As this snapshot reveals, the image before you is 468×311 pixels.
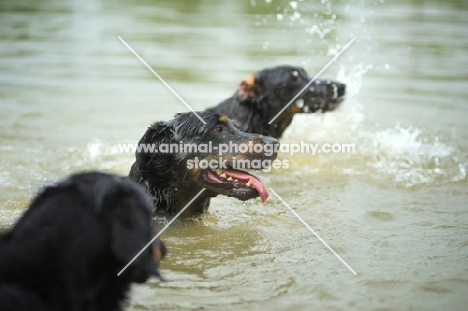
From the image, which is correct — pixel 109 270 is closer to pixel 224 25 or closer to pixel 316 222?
pixel 316 222

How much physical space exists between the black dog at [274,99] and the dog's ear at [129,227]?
5526mm

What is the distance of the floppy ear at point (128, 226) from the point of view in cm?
323

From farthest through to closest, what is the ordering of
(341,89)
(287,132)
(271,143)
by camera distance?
(287,132) < (341,89) < (271,143)

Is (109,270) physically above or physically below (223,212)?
above

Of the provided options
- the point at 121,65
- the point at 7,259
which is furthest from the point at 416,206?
the point at 121,65

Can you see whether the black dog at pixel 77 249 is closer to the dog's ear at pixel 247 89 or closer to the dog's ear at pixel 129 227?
the dog's ear at pixel 129 227

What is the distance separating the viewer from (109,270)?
337cm

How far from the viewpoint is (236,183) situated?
6340mm

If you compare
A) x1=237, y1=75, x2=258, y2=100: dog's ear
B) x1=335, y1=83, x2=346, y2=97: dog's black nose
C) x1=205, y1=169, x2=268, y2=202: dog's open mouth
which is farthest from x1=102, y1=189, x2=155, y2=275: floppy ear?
x1=335, y1=83, x2=346, y2=97: dog's black nose

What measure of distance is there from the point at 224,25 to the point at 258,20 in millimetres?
1485

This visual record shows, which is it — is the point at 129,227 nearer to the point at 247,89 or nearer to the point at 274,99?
the point at 247,89

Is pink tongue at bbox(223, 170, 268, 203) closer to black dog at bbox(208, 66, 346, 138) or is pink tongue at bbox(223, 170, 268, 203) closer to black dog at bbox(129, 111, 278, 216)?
black dog at bbox(129, 111, 278, 216)

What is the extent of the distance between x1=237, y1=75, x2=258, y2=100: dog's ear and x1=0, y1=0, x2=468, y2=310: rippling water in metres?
1.16

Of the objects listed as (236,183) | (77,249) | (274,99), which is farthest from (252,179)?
(77,249)
